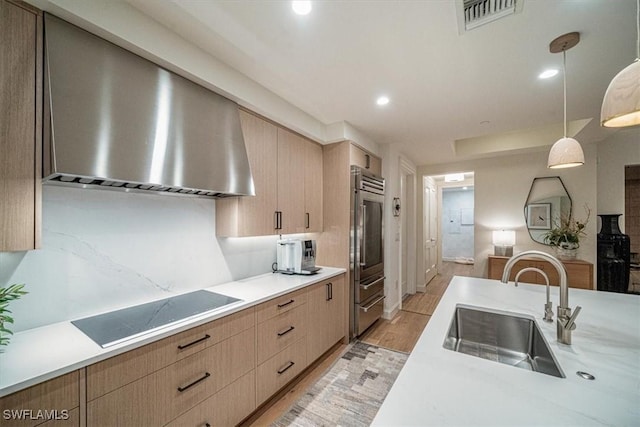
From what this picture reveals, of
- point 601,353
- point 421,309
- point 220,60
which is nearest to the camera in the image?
point 601,353

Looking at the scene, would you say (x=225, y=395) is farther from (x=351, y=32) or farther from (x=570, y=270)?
(x=570, y=270)

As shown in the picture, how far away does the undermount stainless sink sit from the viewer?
125 centimetres

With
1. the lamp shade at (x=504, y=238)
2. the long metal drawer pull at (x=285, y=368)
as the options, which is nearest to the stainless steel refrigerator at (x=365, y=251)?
the long metal drawer pull at (x=285, y=368)

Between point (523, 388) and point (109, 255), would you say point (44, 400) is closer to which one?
point (109, 255)

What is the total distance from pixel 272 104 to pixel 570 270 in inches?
176

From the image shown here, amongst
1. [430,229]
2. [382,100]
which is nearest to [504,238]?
[430,229]

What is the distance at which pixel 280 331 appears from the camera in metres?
1.95

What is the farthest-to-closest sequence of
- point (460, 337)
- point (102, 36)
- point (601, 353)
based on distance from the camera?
point (460, 337)
point (102, 36)
point (601, 353)

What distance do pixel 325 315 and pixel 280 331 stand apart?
0.67 m

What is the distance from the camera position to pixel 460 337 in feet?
4.91

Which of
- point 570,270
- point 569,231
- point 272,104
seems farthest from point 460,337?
point 569,231

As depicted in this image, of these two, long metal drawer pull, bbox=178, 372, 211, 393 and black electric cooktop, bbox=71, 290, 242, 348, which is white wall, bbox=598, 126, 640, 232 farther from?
long metal drawer pull, bbox=178, 372, 211, 393

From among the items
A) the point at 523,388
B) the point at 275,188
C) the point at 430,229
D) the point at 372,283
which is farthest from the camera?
the point at 430,229

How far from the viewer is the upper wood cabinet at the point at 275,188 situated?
2.10m
